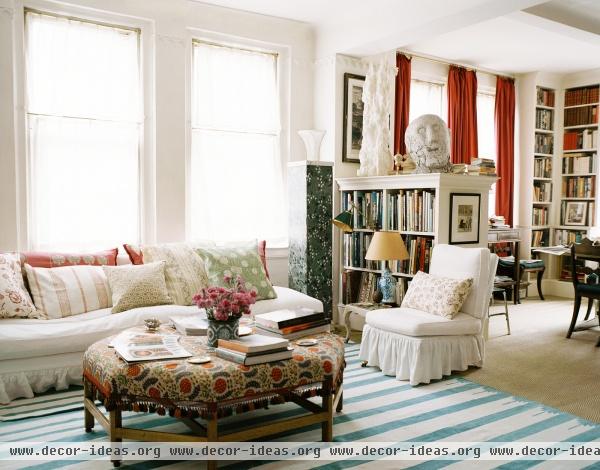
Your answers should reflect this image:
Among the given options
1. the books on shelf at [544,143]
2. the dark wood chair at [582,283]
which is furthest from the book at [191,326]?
the books on shelf at [544,143]

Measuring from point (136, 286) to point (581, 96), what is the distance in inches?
252

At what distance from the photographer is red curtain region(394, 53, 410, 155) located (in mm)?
6277

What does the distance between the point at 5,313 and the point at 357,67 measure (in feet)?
12.5

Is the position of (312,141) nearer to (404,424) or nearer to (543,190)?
(404,424)

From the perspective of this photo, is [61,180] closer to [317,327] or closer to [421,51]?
[317,327]

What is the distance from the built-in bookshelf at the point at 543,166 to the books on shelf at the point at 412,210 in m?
3.37

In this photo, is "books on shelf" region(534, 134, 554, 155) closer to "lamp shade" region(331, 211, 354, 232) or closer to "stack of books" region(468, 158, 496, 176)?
→ "stack of books" region(468, 158, 496, 176)

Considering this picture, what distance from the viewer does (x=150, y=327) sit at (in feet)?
10.4

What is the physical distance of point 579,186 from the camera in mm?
7531

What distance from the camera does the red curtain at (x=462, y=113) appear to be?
682cm

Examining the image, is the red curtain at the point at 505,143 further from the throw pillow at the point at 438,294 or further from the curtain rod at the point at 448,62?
the throw pillow at the point at 438,294

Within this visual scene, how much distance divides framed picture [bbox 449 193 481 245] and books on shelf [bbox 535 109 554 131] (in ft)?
11.3

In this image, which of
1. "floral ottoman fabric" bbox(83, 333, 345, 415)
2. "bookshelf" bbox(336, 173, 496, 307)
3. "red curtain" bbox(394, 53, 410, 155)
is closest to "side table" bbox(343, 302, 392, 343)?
"bookshelf" bbox(336, 173, 496, 307)

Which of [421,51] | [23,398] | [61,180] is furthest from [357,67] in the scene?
[23,398]
